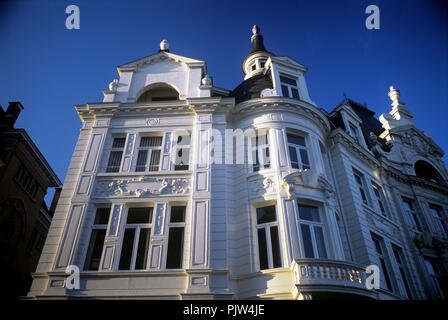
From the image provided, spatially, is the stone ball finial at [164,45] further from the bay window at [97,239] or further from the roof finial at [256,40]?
the bay window at [97,239]

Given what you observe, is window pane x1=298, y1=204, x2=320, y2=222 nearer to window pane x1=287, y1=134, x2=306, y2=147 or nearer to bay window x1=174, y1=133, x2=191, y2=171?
window pane x1=287, y1=134, x2=306, y2=147

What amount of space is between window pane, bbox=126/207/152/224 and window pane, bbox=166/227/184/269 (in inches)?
48.3

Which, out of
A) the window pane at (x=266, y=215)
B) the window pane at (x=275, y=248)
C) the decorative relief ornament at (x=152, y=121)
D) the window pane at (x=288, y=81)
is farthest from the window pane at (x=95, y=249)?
the window pane at (x=288, y=81)

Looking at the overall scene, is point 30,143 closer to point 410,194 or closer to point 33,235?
point 33,235

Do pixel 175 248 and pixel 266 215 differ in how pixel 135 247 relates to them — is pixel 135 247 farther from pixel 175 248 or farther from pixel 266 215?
pixel 266 215

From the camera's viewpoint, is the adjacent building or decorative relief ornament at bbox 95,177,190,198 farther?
the adjacent building

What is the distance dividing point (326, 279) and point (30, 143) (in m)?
18.7

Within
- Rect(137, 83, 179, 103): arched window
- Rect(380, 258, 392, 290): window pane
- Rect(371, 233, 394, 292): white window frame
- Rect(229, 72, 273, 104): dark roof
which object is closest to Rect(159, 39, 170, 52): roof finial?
Rect(137, 83, 179, 103): arched window

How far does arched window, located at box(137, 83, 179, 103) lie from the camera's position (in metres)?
17.6

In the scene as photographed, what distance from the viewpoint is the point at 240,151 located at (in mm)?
14984

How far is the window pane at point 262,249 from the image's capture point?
1212cm

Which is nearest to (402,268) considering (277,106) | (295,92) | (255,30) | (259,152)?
Result: (259,152)

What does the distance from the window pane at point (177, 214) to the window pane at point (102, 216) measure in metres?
2.68
